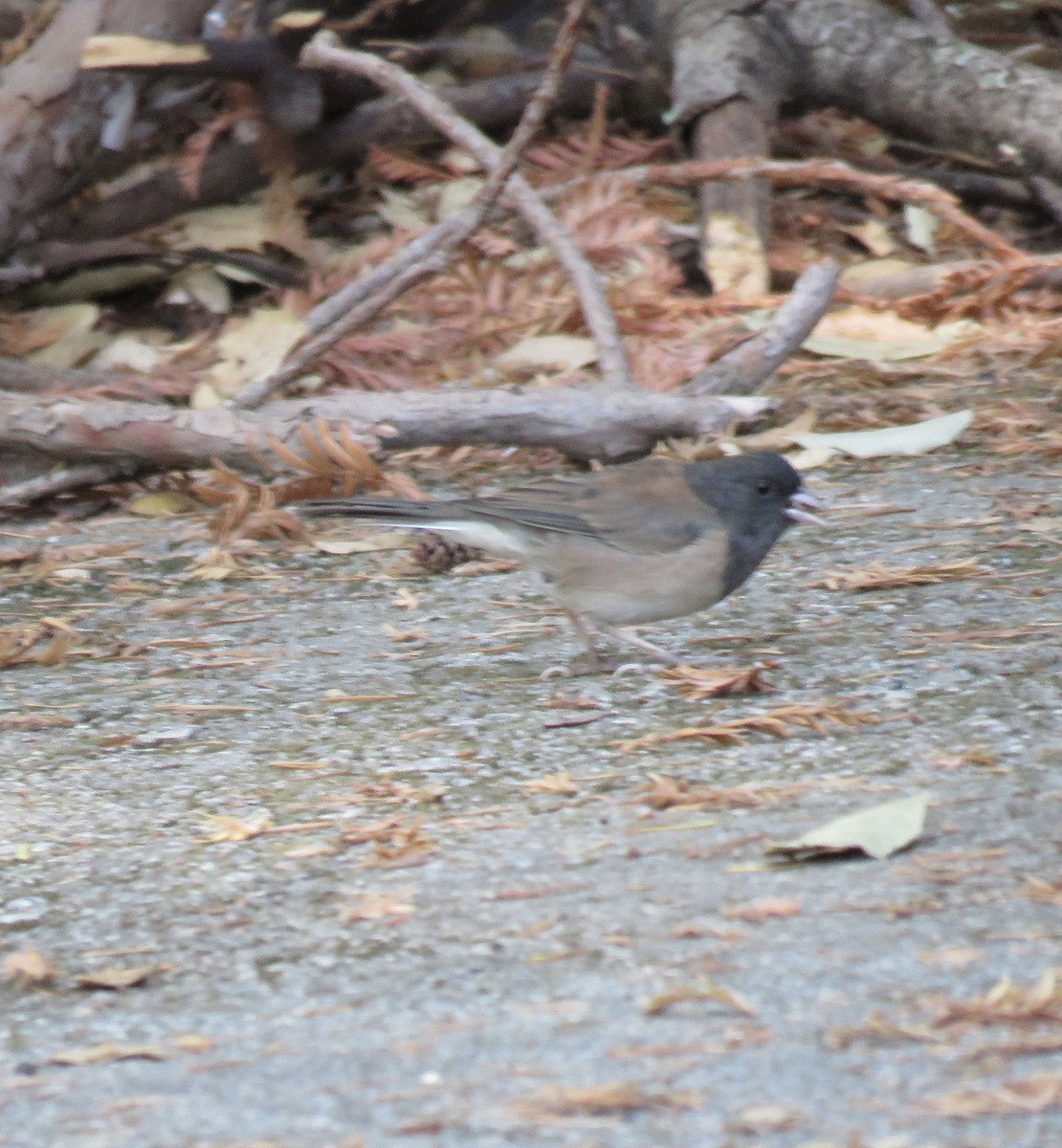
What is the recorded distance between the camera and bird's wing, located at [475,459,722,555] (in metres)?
3.69

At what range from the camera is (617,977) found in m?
2.09

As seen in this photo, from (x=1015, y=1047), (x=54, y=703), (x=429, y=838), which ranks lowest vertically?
(x=54, y=703)

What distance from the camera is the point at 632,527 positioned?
3.74 m

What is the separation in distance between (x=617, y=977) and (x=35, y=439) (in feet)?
10.8

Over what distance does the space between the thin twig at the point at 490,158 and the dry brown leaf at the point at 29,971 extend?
327 cm

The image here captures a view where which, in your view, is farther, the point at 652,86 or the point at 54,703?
the point at 652,86

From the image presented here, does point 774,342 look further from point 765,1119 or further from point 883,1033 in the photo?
point 765,1119

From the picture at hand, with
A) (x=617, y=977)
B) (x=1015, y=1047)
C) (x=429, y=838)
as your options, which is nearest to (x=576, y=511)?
(x=429, y=838)

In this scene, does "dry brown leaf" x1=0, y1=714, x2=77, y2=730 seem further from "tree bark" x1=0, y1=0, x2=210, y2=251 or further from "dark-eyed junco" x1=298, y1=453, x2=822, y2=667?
"tree bark" x1=0, y1=0, x2=210, y2=251

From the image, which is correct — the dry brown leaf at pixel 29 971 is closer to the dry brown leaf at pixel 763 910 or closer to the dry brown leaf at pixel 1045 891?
the dry brown leaf at pixel 763 910

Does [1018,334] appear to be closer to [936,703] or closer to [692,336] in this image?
[692,336]

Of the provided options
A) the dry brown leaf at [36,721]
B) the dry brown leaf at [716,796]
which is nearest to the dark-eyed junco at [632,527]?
the dry brown leaf at [36,721]

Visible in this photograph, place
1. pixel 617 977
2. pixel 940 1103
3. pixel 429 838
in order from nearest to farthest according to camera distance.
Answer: pixel 940 1103 < pixel 617 977 < pixel 429 838

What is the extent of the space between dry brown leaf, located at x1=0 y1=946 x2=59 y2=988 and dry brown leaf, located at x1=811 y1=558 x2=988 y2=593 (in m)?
2.31
